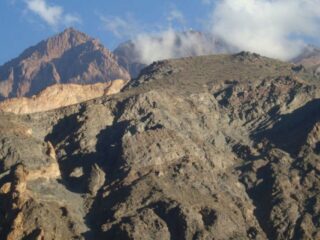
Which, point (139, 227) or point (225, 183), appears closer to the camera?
point (139, 227)

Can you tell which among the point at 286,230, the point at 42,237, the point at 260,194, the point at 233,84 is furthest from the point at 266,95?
the point at 42,237

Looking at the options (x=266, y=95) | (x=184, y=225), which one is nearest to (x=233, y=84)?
(x=266, y=95)

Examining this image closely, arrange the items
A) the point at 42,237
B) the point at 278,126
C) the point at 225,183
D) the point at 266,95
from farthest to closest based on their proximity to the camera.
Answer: the point at 266,95
the point at 278,126
the point at 225,183
the point at 42,237

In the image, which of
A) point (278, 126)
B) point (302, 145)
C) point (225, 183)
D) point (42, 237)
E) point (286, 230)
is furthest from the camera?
point (278, 126)

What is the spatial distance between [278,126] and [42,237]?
63.3 meters

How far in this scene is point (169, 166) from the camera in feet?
497

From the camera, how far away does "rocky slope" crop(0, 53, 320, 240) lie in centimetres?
13475

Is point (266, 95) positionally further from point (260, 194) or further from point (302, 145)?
point (260, 194)

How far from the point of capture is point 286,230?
461ft

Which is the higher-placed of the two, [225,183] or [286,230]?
[225,183]

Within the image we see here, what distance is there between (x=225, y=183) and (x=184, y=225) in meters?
20.1

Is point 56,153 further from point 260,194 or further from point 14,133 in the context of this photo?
point 260,194

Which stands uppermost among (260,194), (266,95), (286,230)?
(266,95)

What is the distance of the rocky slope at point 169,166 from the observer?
134750 mm
